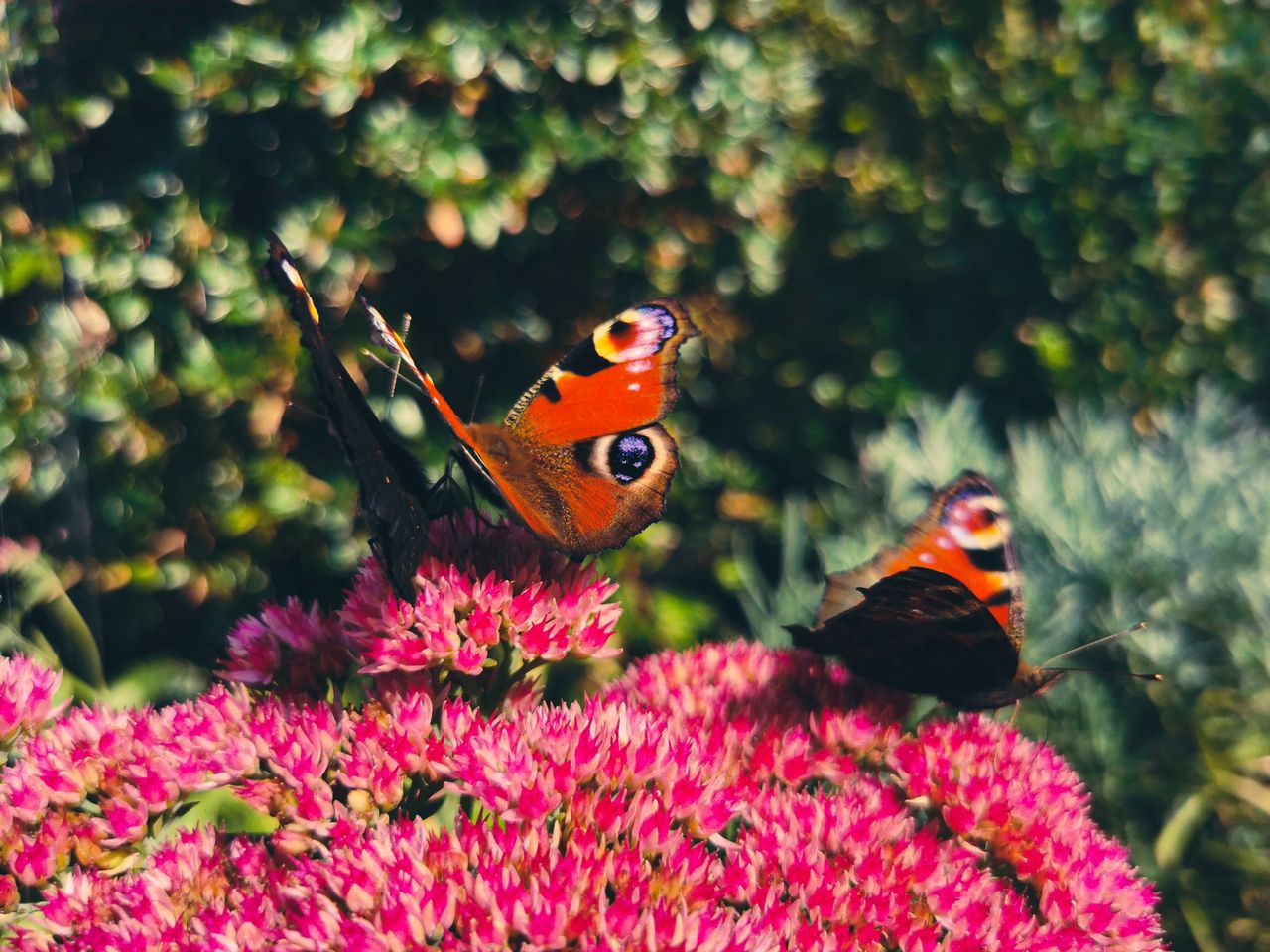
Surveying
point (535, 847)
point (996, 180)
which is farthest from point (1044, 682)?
point (996, 180)

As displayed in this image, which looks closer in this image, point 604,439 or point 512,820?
point 512,820

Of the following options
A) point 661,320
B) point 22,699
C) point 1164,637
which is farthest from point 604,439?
point 1164,637

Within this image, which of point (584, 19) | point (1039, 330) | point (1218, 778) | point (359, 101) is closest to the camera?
point (1218, 778)

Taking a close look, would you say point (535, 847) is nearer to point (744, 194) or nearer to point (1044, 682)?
point (1044, 682)

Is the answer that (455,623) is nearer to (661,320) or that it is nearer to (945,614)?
(661,320)

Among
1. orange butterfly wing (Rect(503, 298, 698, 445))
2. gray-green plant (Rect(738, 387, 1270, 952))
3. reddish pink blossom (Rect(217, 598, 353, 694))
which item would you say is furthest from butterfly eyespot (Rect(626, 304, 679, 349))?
gray-green plant (Rect(738, 387, 1270, 952))

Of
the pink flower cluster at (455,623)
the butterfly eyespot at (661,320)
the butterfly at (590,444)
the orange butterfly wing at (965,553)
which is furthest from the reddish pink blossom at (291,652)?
the orange butterfly wing at (965,553)

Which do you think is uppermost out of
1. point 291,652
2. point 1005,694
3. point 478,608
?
point 478,608

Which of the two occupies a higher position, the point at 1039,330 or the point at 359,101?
the point at 359,101
